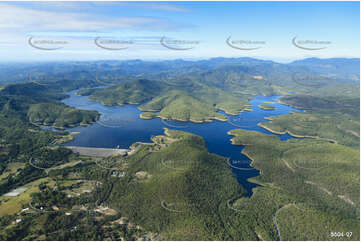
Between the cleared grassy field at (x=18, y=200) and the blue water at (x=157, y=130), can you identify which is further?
the blue water at (x=157, y=130)

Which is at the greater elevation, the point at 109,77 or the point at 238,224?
the point at 109,77

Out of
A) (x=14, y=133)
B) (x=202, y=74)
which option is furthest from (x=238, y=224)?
(x=202, y=74)

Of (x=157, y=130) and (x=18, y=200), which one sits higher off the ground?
(x=157, y=130)

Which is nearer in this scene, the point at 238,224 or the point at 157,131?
the point at 238,224

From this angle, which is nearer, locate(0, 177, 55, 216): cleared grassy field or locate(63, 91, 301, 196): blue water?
locate(0, 177, 55, 216): cleared grassy field

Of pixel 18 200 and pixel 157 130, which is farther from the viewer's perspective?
pixel 157 130

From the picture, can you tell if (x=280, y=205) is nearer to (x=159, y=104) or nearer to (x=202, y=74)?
(x=159, y=104)

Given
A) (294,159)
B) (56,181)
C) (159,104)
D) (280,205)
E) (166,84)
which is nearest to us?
(280,205)

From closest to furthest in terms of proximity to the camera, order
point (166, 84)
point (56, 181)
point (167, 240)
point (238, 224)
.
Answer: point (167, 240), point (238, 224), point (56, 181), point (166, 84)
